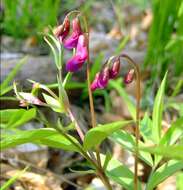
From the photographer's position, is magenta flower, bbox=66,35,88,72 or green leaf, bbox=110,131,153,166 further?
green leaf, bbox=110,131,153,166

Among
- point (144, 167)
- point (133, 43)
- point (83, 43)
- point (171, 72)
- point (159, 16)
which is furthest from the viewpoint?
point (133, 43)

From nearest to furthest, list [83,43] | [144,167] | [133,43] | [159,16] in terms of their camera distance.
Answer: [83,43]
[144,167]
[159,16]
[133,43]

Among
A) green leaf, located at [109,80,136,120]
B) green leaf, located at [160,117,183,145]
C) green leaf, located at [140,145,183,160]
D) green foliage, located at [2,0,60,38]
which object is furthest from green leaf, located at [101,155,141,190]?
green foliage, located at [2,0,60,38]

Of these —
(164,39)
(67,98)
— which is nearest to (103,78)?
(67,98)

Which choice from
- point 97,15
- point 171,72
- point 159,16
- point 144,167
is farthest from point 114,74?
point 97,15

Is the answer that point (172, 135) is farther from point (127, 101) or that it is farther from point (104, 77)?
point (127, 101)

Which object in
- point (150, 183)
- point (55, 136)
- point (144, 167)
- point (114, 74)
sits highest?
point (114, 74)

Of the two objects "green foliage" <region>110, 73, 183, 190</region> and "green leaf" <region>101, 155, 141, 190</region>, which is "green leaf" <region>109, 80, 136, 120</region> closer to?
"green foliage" <region>110, 73, 183, 190</region>

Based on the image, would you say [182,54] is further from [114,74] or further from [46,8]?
[114,74]
